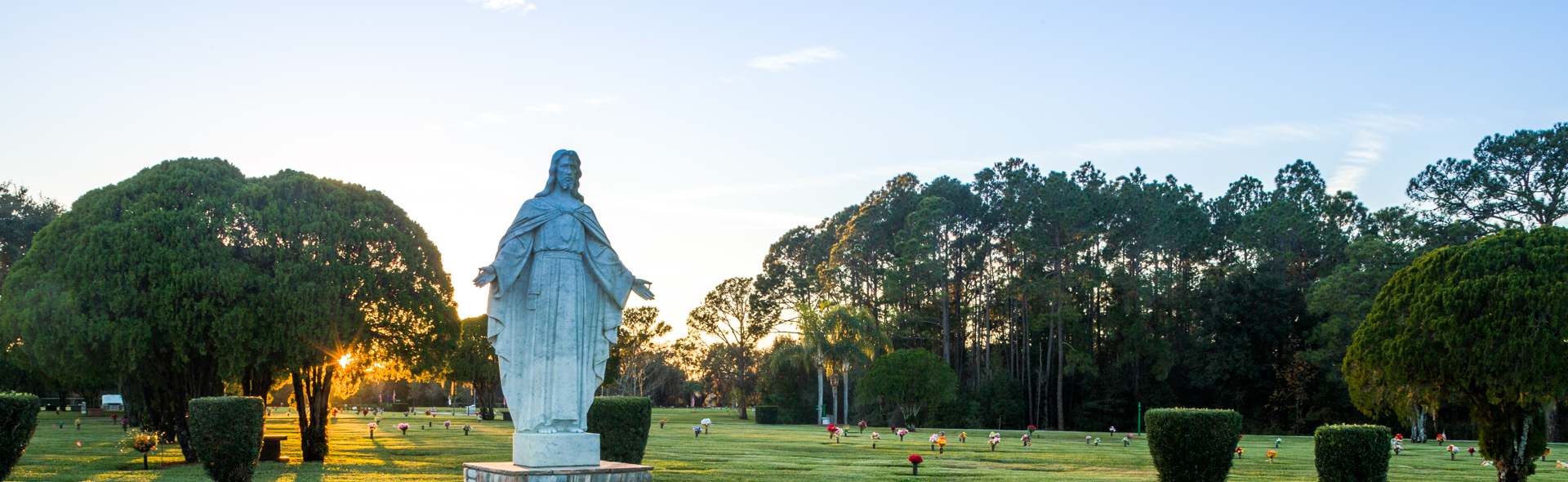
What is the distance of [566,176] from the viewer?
8.25 metres

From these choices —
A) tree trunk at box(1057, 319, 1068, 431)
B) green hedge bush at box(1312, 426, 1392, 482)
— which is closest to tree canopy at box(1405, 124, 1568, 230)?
tree trunk at box(1057, 319, 1068, 431)

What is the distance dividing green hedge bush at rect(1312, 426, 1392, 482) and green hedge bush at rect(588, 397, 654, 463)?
10070 mm

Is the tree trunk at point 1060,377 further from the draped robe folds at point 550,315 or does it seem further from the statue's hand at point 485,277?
the statue's hand at point 485,277

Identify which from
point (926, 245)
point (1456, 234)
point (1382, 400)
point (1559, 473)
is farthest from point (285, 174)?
point (1456, 234)

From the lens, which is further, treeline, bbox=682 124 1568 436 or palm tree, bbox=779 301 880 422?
palm tree, bbox=779 301 880 422

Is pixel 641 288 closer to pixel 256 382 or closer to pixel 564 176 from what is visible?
pixel 564 176

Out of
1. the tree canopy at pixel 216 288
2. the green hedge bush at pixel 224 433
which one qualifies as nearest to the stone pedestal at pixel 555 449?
the green hedge bush at pixel 224 433

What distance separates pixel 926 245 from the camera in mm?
51219

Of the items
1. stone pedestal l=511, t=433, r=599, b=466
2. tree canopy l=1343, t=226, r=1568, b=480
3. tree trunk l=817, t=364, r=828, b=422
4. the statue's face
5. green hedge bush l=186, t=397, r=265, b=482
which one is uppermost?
the statue's face

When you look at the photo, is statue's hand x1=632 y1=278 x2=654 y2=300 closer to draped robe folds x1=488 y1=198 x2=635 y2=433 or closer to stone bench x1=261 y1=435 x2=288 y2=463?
draped robe folds x1=488 y1=198 x2=635 y2=433

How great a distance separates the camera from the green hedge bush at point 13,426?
11.6 m

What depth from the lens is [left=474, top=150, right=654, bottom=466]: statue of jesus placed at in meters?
7.76

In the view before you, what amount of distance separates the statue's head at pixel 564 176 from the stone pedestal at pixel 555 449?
1984 millimetres

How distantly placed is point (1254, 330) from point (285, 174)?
134ft
